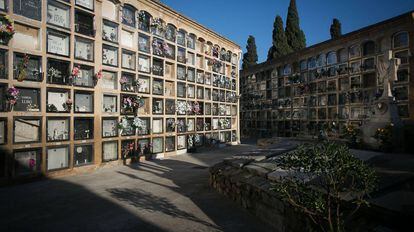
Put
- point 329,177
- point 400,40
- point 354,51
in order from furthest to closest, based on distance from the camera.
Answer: point 354,51 < point 400,40 < point 329,177

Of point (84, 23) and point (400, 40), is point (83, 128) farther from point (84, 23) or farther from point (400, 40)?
point (400, 40)

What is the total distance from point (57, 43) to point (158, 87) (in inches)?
224

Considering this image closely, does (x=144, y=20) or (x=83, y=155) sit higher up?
(x=144, y=20)

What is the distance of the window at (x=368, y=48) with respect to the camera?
1855 centimetres

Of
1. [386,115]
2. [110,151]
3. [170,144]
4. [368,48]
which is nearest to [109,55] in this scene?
[110,151]

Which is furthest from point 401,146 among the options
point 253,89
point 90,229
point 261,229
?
point 253,89

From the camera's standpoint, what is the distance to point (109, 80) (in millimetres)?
12078

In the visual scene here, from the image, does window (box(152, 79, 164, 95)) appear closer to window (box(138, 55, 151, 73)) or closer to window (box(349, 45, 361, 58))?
window (box(138, 55, 151, 73))

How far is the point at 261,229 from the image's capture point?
16.6ft

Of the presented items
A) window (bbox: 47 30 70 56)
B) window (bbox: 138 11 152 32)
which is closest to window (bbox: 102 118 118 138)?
window (bbox: 47 30 70 56)

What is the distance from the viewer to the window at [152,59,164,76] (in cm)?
1441

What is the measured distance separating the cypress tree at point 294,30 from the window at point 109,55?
79.2 ft

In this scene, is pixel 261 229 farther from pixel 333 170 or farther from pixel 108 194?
pixel 108 194

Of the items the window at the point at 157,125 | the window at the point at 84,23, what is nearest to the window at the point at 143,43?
the window at the point at 84,23
